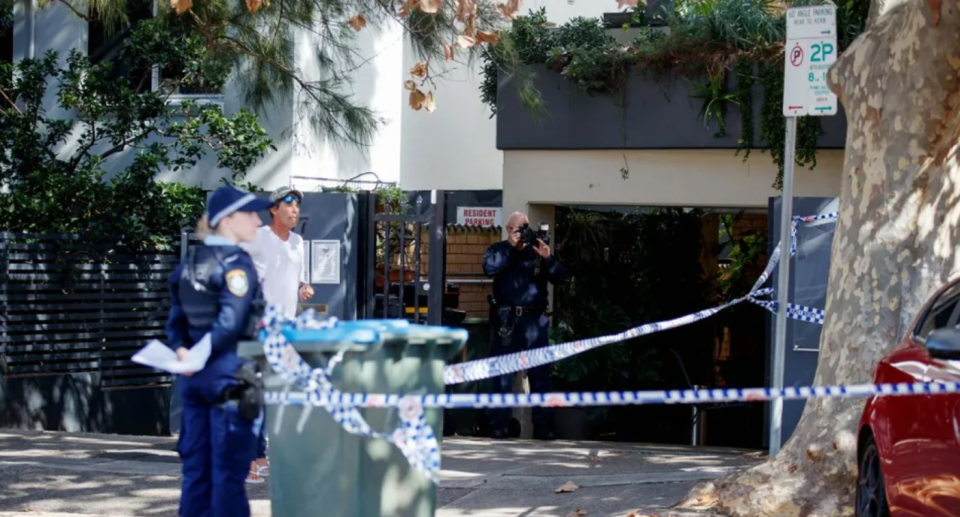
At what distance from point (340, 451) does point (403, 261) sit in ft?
18.3

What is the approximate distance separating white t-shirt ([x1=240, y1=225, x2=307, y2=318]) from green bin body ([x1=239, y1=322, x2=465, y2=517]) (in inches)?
83.3

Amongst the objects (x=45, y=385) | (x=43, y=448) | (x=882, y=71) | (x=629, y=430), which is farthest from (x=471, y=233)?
(x=882, y=71)

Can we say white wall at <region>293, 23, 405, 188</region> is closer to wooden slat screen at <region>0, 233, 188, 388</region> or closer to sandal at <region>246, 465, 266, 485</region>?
wooden slat screen at <region>0, 233, 188, 388</region>

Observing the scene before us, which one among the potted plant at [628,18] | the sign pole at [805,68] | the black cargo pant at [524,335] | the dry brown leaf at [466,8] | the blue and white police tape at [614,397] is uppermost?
the potted plant at [628,18]

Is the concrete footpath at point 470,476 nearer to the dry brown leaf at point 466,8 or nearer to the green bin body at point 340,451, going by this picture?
the green bin body at point 340,451

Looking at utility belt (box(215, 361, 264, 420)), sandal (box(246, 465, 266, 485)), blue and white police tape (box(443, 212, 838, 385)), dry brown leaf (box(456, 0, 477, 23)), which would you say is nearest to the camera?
utility belt (box(215, 361, 264, 420))

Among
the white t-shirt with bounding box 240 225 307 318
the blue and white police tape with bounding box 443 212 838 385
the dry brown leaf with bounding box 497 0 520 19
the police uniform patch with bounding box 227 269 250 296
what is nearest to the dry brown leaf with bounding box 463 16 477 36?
the dry brown leaf with bounding box 497 0 520 19

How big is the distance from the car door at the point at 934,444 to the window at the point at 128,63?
9451 millimetres

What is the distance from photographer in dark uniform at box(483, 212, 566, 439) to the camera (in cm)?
1117

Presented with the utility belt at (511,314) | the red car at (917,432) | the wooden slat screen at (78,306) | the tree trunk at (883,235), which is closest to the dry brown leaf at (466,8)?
the utility belt at (511,314)

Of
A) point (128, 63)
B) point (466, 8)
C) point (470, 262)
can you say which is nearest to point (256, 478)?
point (466, 8)

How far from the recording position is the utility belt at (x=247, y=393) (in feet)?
18.2

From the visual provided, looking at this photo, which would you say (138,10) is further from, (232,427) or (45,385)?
(232,427)

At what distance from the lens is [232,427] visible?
18.6ft
